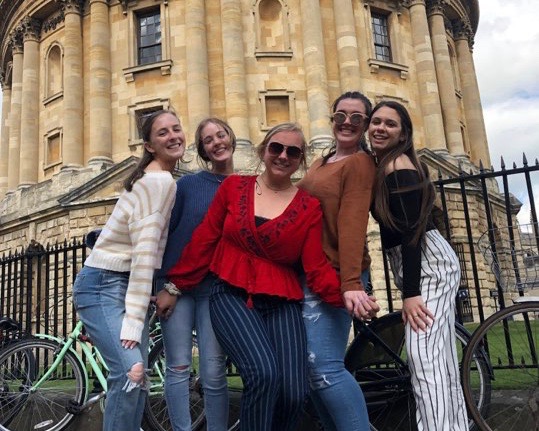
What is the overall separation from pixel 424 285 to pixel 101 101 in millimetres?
20885

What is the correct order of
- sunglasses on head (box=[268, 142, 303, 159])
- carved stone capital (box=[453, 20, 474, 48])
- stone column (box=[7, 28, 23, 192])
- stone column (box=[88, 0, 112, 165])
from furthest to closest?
carved stone capital (box=[453, 20, 474, 48]), stone column (box=[7, 28, 23, 192]), stone column (box=[88, 0, 112, 165]), sunglasses on head (box=[268, 142, 303, 159])

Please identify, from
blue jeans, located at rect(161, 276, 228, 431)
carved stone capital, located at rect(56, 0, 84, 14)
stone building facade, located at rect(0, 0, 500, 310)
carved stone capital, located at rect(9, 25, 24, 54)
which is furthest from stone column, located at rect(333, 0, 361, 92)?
blue jeans, located at rect(161, 276, 228, 431)

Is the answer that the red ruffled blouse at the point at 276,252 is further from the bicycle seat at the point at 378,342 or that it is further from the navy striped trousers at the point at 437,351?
the bicycle seat at the point at 378,342

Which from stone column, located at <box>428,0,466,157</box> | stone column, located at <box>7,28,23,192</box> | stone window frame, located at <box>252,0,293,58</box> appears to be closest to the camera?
stone window frame, located at <box>252,0,293,58</box>

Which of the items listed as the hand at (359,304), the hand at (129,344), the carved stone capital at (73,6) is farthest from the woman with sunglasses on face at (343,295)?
the carved stone capital at (73,6)

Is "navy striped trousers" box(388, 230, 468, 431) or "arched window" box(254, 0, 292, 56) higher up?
"arched window" box(254, 0, 292, 56)

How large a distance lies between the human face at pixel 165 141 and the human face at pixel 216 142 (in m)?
0.28

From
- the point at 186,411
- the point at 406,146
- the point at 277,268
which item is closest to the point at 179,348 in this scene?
the point at 186,411

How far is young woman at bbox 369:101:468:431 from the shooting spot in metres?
3.05

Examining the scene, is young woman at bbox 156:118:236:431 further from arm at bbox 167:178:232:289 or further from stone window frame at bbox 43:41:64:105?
stone window frame at bbox 43:41:64:105

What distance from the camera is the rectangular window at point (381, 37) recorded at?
24.0 meters

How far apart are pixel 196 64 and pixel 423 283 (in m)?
19.1

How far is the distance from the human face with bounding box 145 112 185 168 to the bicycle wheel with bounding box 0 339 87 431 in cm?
237

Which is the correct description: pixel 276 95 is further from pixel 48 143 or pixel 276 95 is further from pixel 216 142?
pixel 216 142
